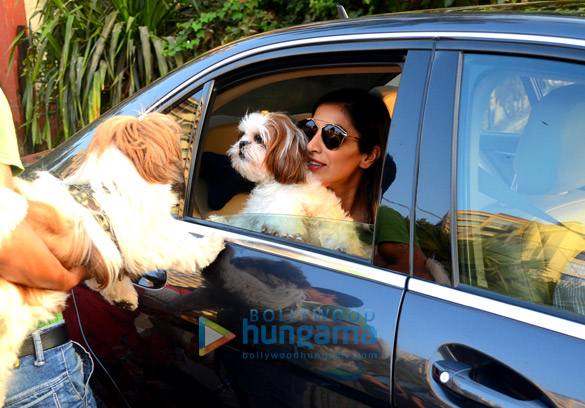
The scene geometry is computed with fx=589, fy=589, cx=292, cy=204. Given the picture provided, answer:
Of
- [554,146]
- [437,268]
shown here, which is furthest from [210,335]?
[554,146]

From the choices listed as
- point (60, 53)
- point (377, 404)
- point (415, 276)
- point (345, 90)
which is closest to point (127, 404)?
point (377, 404)

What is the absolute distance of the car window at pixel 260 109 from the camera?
2.02 metres

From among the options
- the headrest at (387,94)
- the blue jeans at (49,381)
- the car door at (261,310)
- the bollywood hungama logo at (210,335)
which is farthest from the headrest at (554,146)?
the blue jeans at (49,381)

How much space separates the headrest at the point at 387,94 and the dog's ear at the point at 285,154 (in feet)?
1.29

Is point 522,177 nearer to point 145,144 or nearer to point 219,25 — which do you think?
point 145,144

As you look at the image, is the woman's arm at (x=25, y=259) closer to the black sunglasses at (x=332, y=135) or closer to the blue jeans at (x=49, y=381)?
the blue jeans at (x=49, y=381)

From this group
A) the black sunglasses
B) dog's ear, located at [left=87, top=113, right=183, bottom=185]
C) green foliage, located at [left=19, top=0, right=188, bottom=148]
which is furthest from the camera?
green foliage, located at [left=19, top=0, right=188, bottom=148]

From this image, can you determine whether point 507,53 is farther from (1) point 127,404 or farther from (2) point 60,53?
(2) point 60,53

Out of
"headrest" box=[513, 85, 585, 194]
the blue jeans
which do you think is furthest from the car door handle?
the blue jeans

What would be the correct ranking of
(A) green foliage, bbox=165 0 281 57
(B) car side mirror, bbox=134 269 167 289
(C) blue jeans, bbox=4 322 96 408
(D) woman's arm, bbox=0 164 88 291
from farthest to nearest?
(A) green foliage, bbox=165 0 281 57, (B) car side mirror, bbox=134 269 167 289, (C) blue jeans, bbox=4 322 96 408, (D) woman's arm, bbox=0 164 88 291

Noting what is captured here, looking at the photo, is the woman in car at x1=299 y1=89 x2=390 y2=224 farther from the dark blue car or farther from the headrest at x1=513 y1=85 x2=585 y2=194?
the headrest at x1=513 y1=85 x2=585 y2=194

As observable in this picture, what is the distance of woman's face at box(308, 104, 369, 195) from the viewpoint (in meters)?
2.60

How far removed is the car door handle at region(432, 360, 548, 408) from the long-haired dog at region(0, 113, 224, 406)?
82 cm

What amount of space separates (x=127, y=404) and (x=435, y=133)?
1.50 metres
